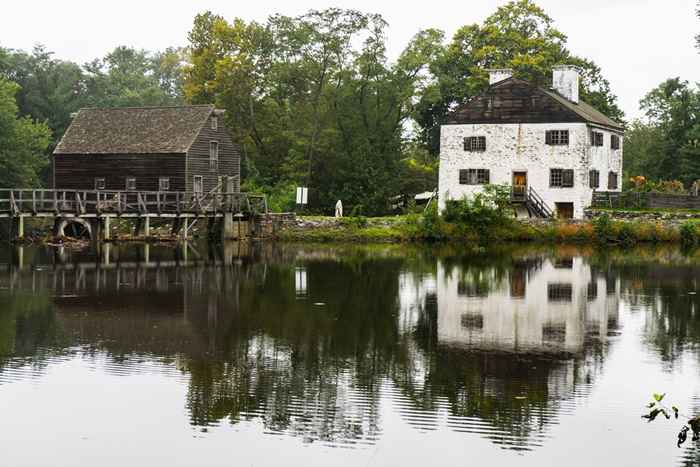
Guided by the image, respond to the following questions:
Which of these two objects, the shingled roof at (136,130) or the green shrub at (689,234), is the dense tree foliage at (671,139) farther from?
the shingled roof at (136,130)

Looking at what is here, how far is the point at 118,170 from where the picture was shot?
2206 inches

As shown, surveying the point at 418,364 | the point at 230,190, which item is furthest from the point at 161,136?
the point at 418,364

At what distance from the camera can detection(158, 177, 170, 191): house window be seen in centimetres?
5519

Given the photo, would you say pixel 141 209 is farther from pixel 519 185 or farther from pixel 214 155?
pixel 519 185

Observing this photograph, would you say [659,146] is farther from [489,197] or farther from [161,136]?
[161,136]

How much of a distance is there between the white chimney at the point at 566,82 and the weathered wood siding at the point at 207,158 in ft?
63.8

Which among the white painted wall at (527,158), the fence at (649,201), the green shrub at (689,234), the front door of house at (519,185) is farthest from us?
the front door of house at (519,185)

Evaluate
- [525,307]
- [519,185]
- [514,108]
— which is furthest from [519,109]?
[525,307]

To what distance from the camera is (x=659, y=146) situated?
7131cm

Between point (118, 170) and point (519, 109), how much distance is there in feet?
73.5

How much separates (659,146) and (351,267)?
4130 centimetres

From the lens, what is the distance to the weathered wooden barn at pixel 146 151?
181 feet

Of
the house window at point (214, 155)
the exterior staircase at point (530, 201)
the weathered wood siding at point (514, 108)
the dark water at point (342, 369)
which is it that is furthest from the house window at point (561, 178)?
the dark water at point (342, 369)

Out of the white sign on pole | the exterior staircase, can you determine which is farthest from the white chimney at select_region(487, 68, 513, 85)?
the white sign on pole
